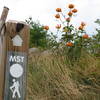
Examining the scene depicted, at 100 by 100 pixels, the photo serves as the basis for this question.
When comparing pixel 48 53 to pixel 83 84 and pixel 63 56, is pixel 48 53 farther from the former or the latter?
pixel 83 84

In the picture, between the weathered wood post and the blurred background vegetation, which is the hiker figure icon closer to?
the weathered wood post

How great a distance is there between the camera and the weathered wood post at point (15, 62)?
3.00 metres

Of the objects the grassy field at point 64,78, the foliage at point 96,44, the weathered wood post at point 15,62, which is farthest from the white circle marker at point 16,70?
the foliage at point 96,44

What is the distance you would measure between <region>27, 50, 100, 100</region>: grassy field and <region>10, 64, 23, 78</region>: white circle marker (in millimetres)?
2647

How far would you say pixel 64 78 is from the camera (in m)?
5.82

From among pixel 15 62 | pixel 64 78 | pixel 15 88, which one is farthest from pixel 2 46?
pixel 64 78

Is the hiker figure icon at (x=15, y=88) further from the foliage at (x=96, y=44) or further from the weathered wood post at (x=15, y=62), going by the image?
the foliage at (x=96, y=44)

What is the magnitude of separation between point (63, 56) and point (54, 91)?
0.95 m

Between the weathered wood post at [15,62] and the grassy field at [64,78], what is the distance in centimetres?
262

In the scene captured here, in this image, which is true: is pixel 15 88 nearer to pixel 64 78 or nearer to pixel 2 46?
pixel 2 46

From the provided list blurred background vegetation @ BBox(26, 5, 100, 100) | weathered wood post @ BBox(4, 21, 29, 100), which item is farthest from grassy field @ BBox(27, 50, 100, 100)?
weathered wood post @ BBox(4, 21, 29, 100)

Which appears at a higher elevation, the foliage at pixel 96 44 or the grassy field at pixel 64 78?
the foliage at pixel 96 44

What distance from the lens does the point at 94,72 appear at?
6043 mm

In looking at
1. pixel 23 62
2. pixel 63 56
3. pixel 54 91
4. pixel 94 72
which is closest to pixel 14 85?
pixel 23 62
